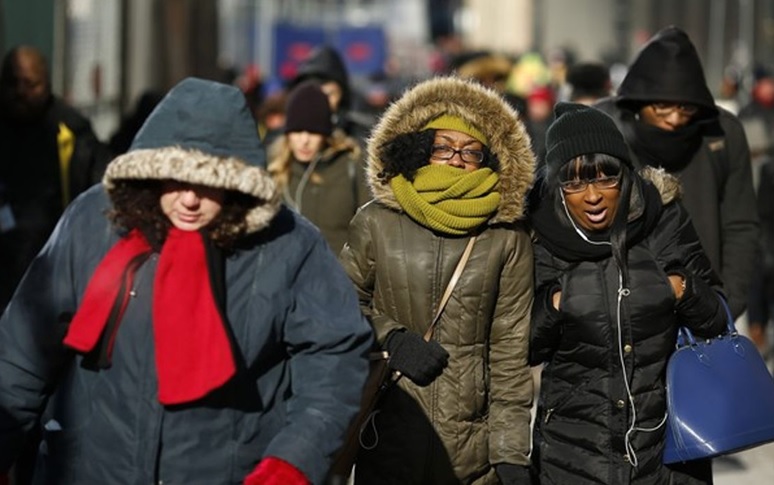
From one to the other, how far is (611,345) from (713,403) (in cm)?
35

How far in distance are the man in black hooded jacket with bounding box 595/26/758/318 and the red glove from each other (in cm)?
318

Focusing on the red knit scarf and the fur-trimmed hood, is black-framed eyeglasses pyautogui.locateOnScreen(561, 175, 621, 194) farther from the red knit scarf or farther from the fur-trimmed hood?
the red knit scarf

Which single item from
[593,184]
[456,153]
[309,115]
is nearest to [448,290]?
[456,153]

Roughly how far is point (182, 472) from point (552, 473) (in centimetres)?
185

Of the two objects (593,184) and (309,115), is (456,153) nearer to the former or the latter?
(593,184)

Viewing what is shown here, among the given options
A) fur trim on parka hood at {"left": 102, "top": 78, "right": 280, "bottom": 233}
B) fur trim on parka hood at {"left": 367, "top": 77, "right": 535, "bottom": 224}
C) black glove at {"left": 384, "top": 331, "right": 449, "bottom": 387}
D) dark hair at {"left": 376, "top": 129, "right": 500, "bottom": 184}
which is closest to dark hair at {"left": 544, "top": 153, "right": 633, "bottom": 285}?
fur trim on parka hood at {"left": 367, "top": 77, "right": 535, "bottom": 224}

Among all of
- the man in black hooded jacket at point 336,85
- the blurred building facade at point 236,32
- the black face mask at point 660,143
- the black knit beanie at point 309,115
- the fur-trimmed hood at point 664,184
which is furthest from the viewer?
the blurred building facade at point 236,32

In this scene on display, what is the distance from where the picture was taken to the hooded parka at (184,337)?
14.6ft

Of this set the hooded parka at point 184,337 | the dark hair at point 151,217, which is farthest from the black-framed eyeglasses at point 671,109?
the dark hair at point 151,217

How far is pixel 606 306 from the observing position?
19.2 ft

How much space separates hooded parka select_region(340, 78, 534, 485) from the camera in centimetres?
580

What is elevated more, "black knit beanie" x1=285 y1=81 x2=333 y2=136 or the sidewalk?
"black knit beanie" x1=285 y1=81 x2=333 y2=136

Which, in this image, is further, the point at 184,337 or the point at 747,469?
the point at 747,469

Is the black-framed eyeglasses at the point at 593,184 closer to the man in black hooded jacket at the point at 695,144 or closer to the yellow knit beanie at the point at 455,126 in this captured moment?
the yellow knit beanie at the point at 455,126
